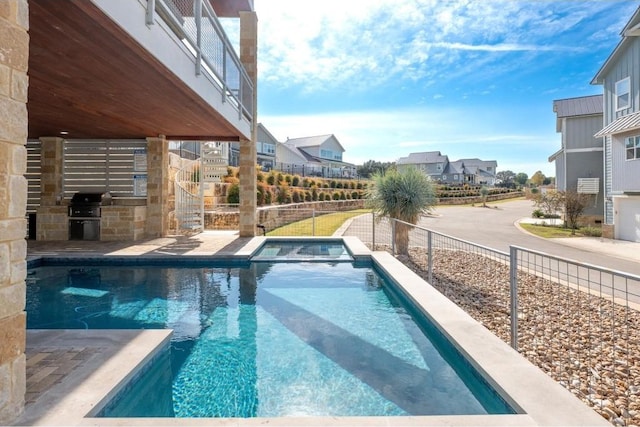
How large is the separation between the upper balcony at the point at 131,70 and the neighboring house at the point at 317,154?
3434cm

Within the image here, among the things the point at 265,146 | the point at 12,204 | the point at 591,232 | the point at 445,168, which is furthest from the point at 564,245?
the point at 445,168

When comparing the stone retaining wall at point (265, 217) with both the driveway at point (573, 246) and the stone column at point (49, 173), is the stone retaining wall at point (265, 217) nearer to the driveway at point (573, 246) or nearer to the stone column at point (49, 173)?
the stone column at point (49, 173)

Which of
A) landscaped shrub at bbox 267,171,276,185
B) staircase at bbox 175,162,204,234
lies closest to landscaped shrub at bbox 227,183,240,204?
staircase at bbox 175,162,204,234

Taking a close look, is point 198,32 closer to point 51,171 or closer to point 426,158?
point 51,171

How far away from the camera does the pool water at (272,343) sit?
2947mm

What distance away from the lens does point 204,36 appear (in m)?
6.59

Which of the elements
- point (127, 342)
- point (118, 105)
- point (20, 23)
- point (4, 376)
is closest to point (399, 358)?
point (127, 342)

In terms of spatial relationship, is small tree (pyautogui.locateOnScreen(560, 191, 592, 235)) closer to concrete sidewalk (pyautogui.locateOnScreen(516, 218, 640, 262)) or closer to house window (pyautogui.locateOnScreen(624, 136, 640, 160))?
concrete sidewalk (pyautogui.locateOnScreen(516, 218, 640, 262))

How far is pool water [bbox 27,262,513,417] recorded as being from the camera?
2947mm

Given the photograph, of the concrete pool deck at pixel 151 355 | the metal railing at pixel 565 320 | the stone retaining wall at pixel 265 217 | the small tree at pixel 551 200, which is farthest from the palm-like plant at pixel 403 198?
the small tree at pixel 551 200

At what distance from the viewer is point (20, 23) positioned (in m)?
2.13

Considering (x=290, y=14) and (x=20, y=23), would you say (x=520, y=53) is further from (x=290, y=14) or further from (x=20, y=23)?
(x=20, y=23)

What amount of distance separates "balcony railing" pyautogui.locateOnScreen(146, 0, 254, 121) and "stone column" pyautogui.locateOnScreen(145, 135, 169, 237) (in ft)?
11.1

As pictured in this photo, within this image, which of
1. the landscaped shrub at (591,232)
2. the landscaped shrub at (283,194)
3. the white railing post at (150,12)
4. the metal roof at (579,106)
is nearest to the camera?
the white railing post at (150,12)
